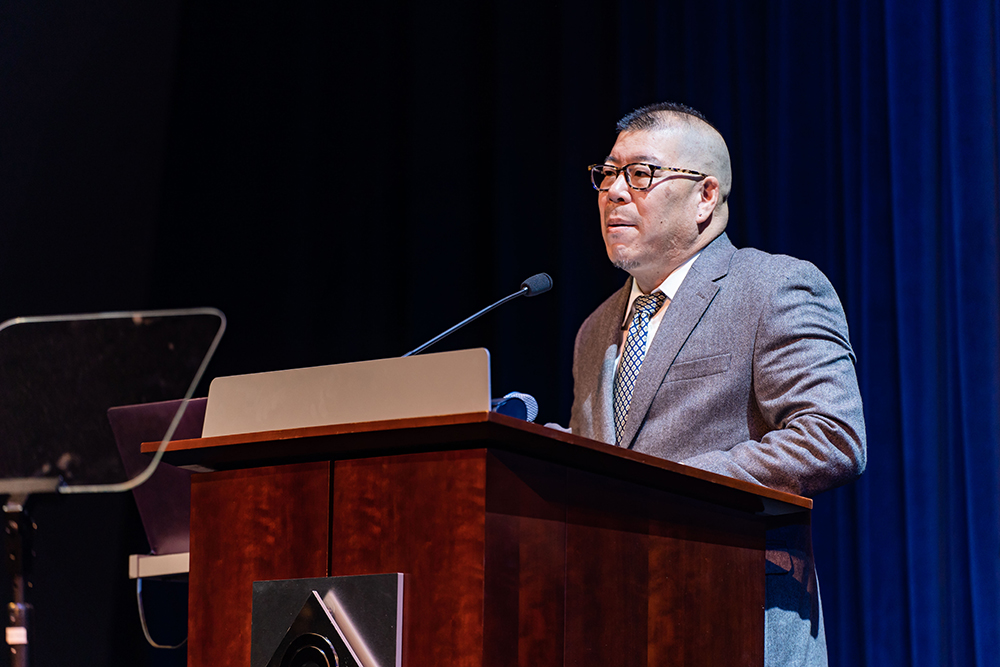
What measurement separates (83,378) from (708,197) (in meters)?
1.69

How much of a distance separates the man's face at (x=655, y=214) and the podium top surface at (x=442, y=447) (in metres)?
1.00

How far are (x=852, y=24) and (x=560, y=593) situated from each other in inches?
94.3

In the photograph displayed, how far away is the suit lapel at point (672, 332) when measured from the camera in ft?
7.07

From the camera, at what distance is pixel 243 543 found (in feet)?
4.35

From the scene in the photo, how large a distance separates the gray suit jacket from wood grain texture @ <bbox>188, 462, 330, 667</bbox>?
776mm

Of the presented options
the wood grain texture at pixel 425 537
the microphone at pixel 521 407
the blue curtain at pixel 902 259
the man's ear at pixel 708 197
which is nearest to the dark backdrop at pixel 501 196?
the blue curtain at pixel 902 259

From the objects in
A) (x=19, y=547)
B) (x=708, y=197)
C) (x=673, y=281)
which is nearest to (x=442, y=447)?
(x=19, y=547)

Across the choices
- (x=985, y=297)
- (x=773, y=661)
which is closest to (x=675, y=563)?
(x=773, y=661)

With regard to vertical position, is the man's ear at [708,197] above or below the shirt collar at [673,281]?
above

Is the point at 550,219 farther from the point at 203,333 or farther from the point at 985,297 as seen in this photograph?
the point at 203,333

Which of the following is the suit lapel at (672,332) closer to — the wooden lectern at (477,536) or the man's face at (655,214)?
the man's face at (655,214)

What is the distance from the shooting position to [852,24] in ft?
10.2

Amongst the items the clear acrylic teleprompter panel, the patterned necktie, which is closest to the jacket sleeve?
the patterned necktie

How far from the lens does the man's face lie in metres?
2.39
